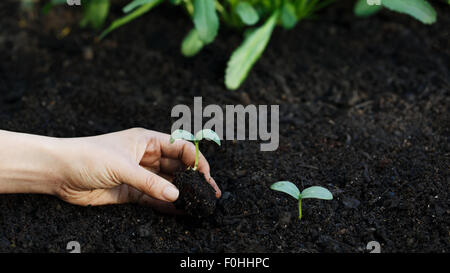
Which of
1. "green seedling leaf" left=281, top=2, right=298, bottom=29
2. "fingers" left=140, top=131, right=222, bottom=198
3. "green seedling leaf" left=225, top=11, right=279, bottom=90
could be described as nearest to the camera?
"fingers" left=140, top=131, right=222, bottom=198

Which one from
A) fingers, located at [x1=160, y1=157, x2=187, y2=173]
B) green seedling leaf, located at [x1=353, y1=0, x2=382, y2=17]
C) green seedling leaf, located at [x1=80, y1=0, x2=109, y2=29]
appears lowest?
fingers, located at [x1=160, y1=157, x2=187, y2=173]

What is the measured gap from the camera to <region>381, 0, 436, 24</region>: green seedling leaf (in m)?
1.76

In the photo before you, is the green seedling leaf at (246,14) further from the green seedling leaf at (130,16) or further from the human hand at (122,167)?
the human hand at (122,167)

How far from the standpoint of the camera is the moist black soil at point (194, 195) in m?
1.40

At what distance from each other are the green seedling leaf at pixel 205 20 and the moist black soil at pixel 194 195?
60cm

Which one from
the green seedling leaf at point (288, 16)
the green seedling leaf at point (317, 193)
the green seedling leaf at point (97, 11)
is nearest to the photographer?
the green seedling leaf at point (317, 193)

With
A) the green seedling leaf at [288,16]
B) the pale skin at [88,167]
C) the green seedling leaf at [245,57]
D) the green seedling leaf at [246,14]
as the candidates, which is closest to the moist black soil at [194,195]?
the pale skin at [88,167]

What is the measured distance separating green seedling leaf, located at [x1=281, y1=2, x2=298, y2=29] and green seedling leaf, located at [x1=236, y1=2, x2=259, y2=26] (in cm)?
14

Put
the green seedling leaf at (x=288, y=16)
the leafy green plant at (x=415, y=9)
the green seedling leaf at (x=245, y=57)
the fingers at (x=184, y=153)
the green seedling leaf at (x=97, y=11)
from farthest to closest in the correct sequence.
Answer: the green seedling leaf at (x=97, y=11) < the green seedling leaf at (x=288, y=16) < the green seedling leaf at (x=245, y=57) < the leafy green plant at (x=415, y=9) < the fingers at (x=184, y=153)

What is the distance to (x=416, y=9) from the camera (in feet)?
5.90

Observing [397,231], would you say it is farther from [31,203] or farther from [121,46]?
[121,46]

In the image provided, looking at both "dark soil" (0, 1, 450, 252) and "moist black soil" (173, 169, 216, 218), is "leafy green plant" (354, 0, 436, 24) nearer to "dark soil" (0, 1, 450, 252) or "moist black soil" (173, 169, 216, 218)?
"dark soil" (0, 1, 450, 252)

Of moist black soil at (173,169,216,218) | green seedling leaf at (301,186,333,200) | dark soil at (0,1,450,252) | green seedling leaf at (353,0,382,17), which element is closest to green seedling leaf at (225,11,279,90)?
dark soil at (0,1,450,252)

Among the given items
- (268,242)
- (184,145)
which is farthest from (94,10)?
(268,242)
